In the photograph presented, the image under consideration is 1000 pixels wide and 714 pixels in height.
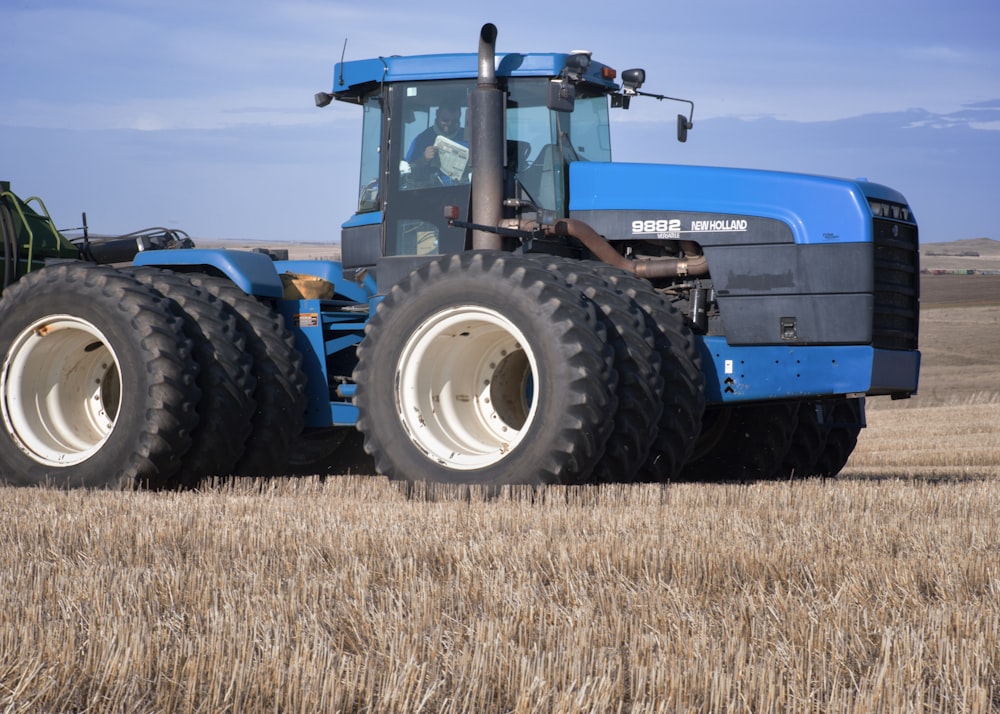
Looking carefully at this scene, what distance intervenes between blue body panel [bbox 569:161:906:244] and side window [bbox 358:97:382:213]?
1.35m

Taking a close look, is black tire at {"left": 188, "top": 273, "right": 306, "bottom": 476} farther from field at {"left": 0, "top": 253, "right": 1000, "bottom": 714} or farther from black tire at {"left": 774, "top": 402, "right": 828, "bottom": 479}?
black tire at {"left": 774, "top": 402, "right": 828, "bottom": 479}

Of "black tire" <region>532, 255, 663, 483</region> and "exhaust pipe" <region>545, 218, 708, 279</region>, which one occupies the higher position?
"exhaust pipe" <region>545, 218, 708, 279</region>

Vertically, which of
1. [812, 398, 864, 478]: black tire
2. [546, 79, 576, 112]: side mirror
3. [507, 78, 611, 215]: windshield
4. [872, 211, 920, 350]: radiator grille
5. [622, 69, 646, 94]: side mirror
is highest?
[622, 69, 646, 94]: side mirror

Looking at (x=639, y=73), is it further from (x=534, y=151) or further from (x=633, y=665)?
(x=633, y=665)

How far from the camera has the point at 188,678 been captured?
3201 mm

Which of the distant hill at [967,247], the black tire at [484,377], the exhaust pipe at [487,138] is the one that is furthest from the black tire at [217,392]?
the distant hill at [967,247]

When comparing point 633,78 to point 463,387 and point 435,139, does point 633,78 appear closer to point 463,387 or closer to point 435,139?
point 435,139

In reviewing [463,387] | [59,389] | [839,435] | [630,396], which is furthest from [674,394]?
[59,389]

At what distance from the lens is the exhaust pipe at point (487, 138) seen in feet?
25.3

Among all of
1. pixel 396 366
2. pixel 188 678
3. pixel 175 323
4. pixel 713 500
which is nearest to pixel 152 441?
pixel 175 323

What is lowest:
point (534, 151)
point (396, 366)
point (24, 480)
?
point (24, 480)

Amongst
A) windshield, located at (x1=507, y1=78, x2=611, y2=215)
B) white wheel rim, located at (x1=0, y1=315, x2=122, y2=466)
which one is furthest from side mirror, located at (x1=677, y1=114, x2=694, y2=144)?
white wheel rim, located at (x1=0, y1=315, x2=122, y2=466)

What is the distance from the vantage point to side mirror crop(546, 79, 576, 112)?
25.0 ft

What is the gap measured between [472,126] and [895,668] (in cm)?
511
